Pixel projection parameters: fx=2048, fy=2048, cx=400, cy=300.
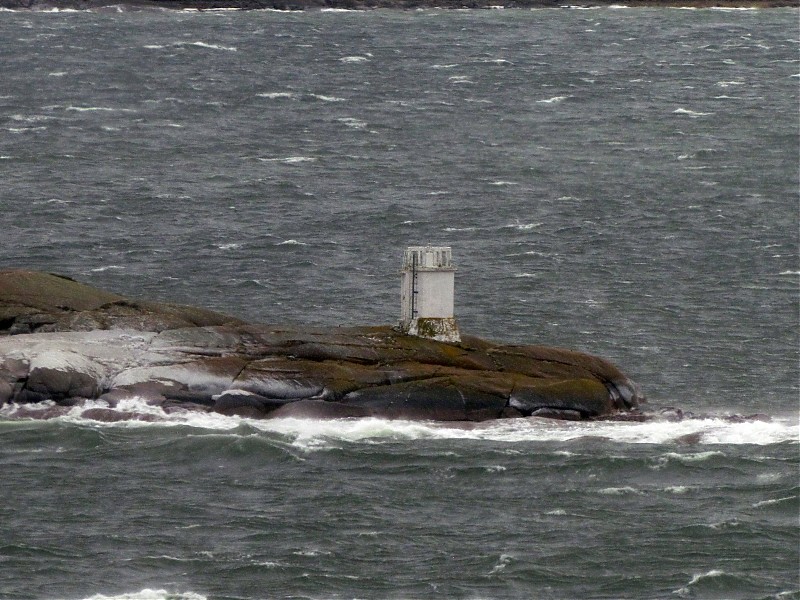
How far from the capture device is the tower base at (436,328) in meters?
65.4

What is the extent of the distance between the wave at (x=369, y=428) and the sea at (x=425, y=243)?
0.50 ft

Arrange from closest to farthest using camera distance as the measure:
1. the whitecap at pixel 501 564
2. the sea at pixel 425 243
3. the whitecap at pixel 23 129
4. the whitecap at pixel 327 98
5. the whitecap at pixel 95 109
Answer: the whitecap at pixel 501 564
the sea at pixel 425 243
the whitecap at pixel 23 129
the whitecap at pixel 95 109
the whitecap at pixel 327 98

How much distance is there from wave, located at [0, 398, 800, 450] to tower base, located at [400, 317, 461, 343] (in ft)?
13.1

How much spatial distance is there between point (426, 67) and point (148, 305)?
87.4m

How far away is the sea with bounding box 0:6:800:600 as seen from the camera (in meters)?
51.8

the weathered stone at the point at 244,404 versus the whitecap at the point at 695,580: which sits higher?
the weathered stone at the point at 244,404

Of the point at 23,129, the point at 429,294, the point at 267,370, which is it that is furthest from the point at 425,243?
the point at 23,129

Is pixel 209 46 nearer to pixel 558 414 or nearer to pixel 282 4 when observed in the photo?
pixel 282 4

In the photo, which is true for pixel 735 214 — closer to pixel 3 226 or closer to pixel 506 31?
pixel 3 226

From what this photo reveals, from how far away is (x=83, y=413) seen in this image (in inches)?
2422

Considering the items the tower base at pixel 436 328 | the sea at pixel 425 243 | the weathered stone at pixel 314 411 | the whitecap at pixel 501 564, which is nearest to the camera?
the whitecap at pixel 501 564

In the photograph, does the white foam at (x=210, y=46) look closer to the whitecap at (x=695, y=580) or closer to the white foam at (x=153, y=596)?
the whitecap at (x=695, y=580)

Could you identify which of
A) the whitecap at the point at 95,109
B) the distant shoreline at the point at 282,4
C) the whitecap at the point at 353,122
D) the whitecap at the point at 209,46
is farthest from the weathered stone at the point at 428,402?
the distant shoreline at the point at 282,4

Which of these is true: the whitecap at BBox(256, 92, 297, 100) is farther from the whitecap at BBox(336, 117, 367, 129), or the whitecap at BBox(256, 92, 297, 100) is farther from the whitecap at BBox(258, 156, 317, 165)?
the whitecap at BBox(258, 156, 317, 165)
